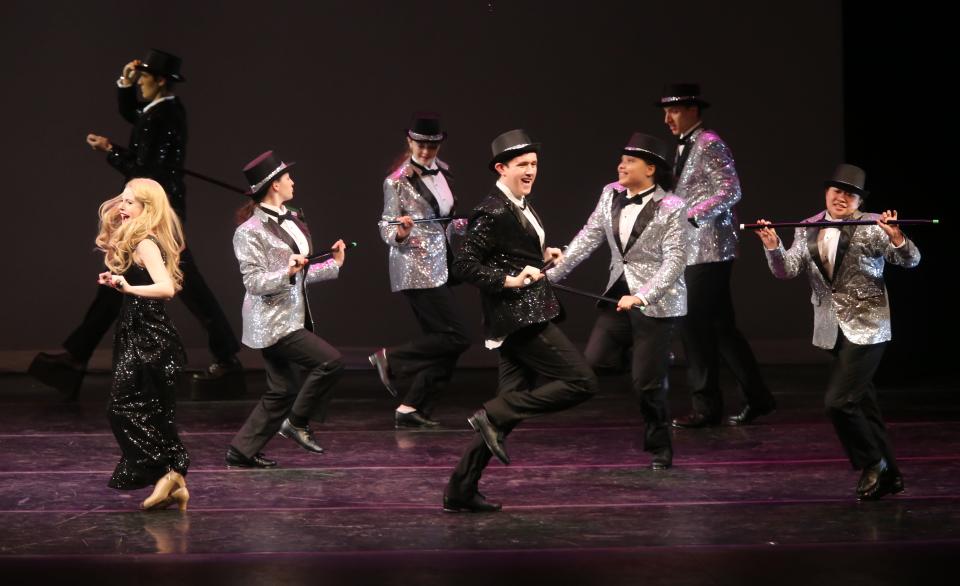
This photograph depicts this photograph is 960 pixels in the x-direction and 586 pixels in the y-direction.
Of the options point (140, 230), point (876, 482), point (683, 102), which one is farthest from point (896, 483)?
point (140, 230)

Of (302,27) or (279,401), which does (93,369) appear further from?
(279,401)

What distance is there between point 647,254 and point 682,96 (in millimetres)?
1118

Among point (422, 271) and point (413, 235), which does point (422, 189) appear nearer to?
point (413, 235)

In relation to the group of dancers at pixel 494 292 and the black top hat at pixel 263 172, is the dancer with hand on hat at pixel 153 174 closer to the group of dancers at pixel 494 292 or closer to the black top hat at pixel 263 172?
the group of dancers at pixel 494 292

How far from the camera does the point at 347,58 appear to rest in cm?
864

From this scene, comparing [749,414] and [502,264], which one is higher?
[502,264]

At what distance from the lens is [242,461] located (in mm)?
5742

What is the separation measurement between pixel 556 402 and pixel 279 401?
1.33 m

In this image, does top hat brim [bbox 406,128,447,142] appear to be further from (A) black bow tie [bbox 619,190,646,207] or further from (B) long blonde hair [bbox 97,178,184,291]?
(B) long blonde hair [bbox 97,178,184,291]

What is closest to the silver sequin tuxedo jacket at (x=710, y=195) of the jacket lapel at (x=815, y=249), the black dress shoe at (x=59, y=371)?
the jacket lapel at (x=815, y=249)

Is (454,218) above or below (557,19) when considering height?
below

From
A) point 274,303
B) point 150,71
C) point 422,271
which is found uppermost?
point 150,71

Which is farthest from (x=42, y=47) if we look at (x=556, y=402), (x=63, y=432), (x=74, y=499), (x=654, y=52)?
(x=556, y=402)

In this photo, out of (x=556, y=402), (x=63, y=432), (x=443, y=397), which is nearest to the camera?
(x=556, y=402)
